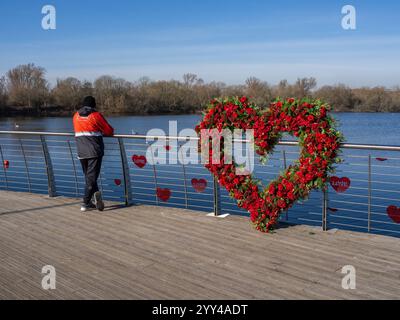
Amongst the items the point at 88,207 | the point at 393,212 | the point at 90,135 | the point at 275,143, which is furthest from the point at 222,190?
the point at 393,212

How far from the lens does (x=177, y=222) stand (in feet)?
19.6

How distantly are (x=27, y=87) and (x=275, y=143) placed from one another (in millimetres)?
73640

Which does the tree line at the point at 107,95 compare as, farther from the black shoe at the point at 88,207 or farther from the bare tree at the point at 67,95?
the black shoe at the point at 88,207

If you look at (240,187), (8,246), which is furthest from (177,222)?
(8,246)

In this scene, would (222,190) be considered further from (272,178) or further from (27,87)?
(27,87)

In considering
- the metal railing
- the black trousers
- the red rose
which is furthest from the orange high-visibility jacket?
the red rose

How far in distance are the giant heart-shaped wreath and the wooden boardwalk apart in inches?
15.8

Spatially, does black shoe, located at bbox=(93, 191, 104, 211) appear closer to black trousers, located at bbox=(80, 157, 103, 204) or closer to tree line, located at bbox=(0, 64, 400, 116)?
black trousers, located at bbox=(80, 157, 103, 204)

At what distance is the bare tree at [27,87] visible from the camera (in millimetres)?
69500

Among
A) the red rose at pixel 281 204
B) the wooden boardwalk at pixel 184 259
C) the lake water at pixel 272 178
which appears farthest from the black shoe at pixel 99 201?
the red rose at pixel 281 204

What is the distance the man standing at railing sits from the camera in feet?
20.5

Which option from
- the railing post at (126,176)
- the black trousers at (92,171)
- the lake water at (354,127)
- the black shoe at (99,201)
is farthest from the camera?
the lake water at (354,127)

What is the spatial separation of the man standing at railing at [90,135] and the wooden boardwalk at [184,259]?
68cm
